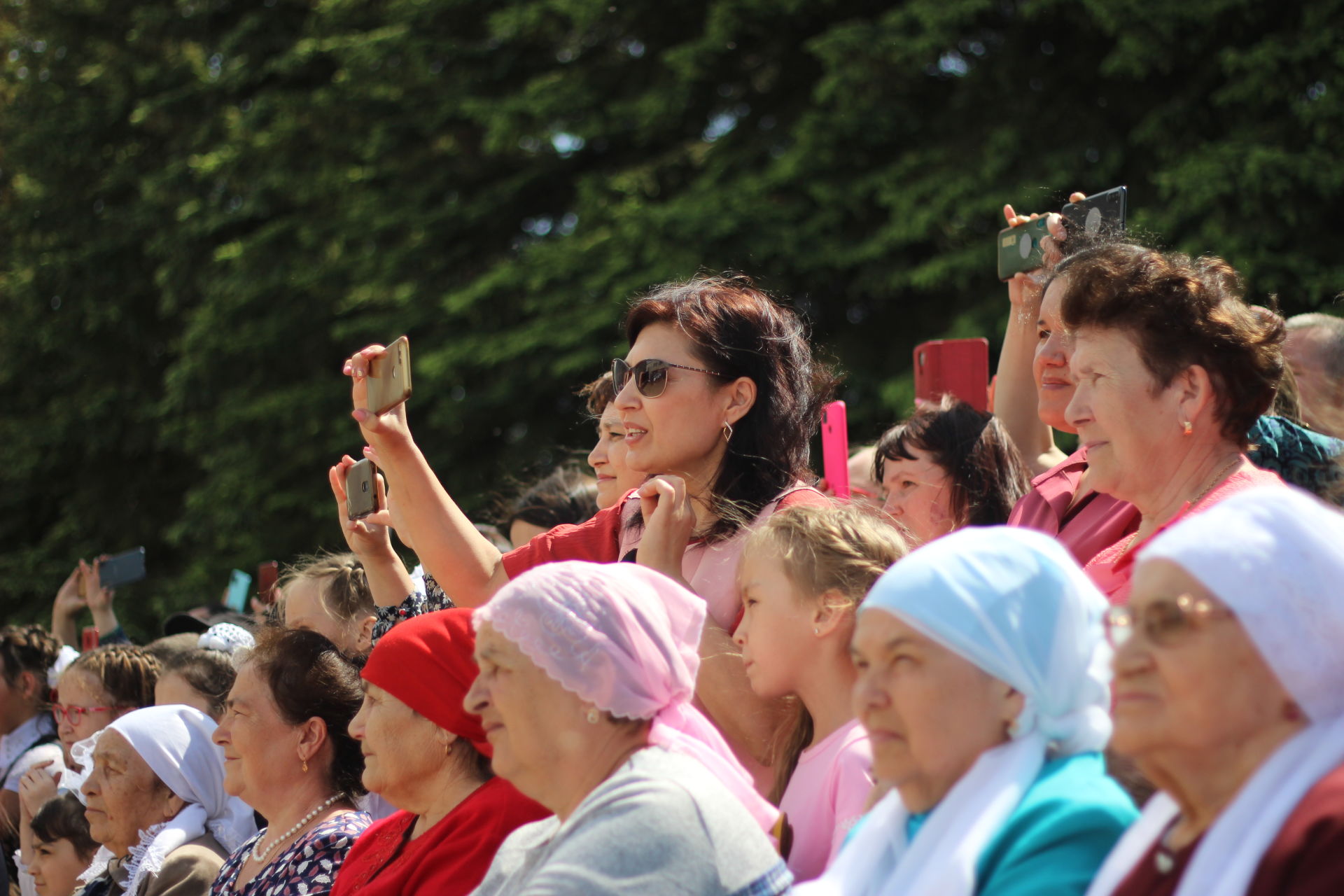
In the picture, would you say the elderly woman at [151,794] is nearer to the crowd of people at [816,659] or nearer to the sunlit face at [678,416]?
the crowd of people at [816,659]

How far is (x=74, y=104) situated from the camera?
14.9 meters

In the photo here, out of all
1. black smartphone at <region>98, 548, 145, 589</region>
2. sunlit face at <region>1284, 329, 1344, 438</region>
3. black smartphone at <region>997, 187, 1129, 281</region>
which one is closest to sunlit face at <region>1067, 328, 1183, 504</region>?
black smartphone at <region>997, 187, 1129, 281</region>

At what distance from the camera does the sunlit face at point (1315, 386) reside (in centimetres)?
428

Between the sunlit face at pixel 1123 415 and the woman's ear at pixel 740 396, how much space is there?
81 centimetres

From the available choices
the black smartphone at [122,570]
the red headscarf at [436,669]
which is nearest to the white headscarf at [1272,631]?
the red headscarf at [436,669]

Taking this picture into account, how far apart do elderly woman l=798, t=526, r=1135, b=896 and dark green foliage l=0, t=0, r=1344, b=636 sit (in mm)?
6735

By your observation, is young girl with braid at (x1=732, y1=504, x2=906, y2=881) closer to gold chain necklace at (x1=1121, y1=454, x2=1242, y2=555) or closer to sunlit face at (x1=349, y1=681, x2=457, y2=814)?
gold chain necklace at (x1=1121, y1=454, x2=1242, y2=555)

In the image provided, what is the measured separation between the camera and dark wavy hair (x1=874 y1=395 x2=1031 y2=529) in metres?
3.97

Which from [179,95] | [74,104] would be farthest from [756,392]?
[74,104]

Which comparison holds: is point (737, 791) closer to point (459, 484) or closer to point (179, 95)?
point (459, 484)

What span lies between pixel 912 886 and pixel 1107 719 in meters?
0.38

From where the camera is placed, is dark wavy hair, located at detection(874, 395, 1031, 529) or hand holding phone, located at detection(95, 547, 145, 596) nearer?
dark wavy hair, located at detection(874, 395, 1031, 529)

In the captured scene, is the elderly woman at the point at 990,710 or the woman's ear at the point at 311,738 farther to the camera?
the woman's ear at the point at 311,738

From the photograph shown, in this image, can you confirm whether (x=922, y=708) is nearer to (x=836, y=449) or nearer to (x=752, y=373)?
(x=752, y=373)
